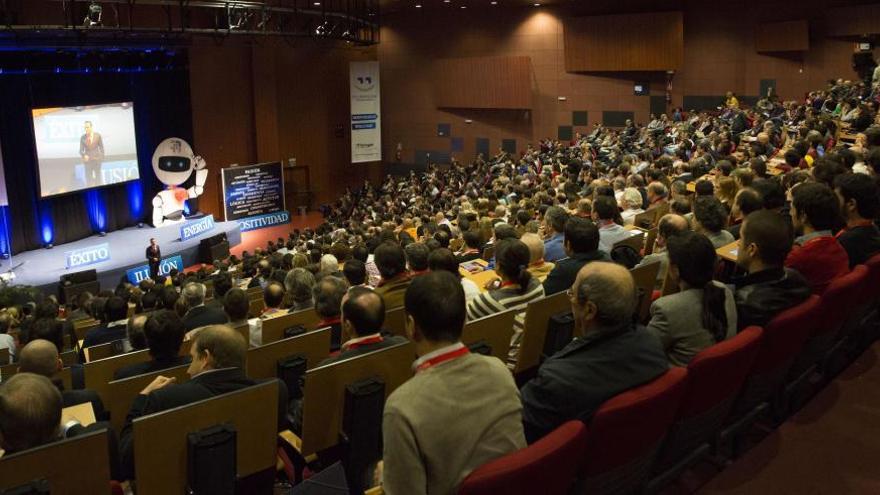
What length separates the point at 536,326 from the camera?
4.04 m

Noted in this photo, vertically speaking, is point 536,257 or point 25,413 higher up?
point 536,257

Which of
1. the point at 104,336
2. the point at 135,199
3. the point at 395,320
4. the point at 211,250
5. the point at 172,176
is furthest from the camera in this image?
the point at 172,176

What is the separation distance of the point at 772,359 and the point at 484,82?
19855 mm

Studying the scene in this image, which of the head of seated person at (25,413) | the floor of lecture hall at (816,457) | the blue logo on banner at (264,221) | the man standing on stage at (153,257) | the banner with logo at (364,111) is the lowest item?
the man standing on stage at (153,257)

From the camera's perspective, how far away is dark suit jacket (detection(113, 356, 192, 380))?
4102mm

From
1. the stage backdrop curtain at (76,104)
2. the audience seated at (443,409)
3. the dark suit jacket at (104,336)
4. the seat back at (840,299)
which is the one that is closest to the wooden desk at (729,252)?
the seat back at (840,299)

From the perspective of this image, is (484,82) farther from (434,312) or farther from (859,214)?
(434,312)

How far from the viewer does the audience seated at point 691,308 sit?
10.1ft

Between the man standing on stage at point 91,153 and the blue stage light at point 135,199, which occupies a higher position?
the man standing on stage at point 91,153

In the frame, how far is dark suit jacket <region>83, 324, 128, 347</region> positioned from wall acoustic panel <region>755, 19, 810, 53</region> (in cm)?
1714

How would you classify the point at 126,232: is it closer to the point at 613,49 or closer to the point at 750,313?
the point at 613,49

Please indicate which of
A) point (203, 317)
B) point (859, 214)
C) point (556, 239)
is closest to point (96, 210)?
point (203, 317)

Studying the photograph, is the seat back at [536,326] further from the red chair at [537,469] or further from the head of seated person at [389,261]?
the red chair at [537,469]

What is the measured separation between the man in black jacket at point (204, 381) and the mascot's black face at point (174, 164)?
610 inches
